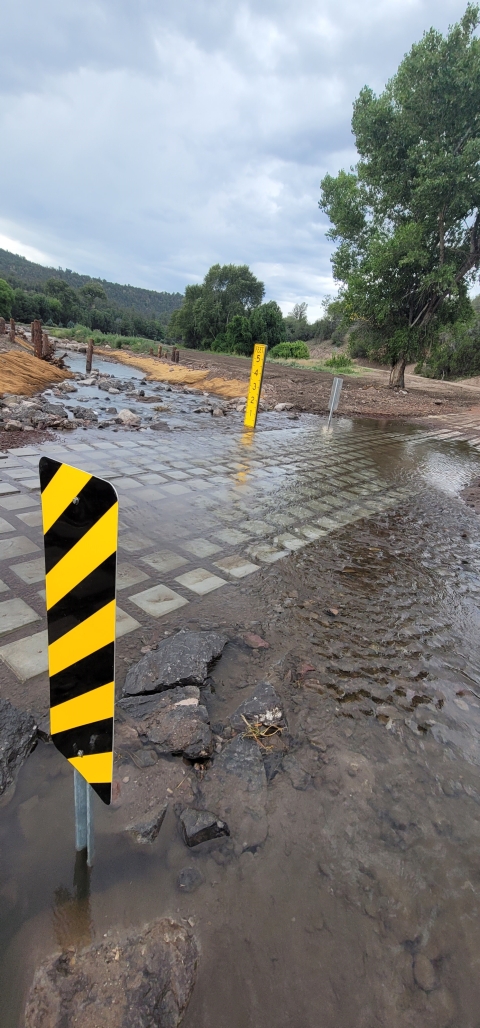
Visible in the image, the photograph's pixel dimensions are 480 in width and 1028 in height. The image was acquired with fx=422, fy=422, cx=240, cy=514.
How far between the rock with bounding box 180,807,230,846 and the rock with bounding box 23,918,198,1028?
0.28m

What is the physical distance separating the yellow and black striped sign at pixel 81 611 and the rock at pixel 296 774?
956 millimetres

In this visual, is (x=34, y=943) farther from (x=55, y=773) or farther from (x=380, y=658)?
(x=380, y=658)

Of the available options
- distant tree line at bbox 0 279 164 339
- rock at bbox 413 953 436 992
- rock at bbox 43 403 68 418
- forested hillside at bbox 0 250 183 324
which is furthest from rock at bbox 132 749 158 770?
forested hillside at bbox 0 250 183 324

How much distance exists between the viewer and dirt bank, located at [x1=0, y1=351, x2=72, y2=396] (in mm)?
11477

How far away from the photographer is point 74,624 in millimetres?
Result: 1370

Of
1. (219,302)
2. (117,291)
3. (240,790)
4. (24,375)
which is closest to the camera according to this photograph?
(240,790)

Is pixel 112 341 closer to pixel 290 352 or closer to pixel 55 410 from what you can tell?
pixel 290 352

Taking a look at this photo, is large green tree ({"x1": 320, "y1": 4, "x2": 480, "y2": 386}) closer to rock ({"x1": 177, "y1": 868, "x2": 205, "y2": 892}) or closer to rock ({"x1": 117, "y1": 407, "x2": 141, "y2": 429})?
rock ({"x1": 117, "y1": 407, "x2": 141, "y2": 429})

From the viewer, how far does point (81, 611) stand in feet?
4.42

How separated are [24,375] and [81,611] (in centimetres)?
1436

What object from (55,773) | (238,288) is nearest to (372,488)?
(55,773)

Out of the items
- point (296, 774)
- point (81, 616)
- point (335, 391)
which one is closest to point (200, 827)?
point (296, 774)

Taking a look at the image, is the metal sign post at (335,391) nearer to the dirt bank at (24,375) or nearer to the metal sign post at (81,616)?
the dirt bank at (24,375)

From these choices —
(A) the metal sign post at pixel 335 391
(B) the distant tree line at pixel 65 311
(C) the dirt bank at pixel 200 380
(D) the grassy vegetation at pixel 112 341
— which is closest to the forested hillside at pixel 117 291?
(B) the distant tree line at pixel 65 311
